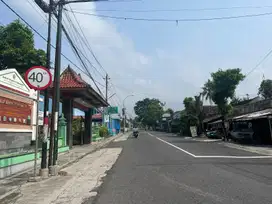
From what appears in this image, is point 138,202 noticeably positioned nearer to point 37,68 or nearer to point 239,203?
point 239,203

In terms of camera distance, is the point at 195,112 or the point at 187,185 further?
the point at 195,112

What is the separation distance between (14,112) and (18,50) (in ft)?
58.5

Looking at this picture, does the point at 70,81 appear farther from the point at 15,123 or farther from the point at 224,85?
the point at 224,85

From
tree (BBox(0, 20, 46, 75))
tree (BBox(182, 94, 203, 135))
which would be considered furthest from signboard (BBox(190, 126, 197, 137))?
tree (BBox(0, 20, 46, 75))

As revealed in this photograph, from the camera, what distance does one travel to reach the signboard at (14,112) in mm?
11611

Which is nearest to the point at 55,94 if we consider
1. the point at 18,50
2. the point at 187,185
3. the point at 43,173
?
the point at 43,173

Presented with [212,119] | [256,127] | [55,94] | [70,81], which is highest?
[70,81]

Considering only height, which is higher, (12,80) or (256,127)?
(12,80)

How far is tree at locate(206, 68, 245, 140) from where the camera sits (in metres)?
33.2

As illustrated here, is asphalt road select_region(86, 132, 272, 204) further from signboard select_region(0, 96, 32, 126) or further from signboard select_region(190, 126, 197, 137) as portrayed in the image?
signboard select_region(190, 126, 197, 137)

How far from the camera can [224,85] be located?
33.5 meters

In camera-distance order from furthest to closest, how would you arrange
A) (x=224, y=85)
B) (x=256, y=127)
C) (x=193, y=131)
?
(x=193, y=131) < (x=224, y=85) < (x=256, y=127)

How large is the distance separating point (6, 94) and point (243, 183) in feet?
28.4

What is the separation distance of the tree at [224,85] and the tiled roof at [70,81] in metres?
17.0
